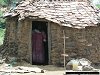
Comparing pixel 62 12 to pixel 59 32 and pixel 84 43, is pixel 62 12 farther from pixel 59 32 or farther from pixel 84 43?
pixel 84 43

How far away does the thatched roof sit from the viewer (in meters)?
14.4

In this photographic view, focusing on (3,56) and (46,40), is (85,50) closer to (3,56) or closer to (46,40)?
(46,40)

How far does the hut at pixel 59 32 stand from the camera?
14.5 meters

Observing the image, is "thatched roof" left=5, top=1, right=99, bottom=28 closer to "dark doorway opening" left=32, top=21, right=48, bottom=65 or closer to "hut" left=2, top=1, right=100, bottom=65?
"hut" left=2, top=1, right=100, bottom=65

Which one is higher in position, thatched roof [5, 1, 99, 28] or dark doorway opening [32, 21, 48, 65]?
thatched roof [5, 1, 99, 28]

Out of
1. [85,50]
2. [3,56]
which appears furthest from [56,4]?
[3,56]

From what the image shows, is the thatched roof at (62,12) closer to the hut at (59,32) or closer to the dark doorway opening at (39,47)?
the hut at (59,32)

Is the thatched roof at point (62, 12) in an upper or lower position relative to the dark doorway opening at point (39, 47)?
upper

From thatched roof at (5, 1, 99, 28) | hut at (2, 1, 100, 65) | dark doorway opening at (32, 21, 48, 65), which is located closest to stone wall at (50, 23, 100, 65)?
hut at (2, 1, 100, 65)

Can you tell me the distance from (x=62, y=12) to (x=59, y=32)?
1078 millimetres

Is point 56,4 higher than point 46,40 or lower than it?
higher

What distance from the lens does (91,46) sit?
1468 centimetres

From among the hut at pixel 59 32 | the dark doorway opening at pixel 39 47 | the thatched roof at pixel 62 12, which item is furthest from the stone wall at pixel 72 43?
the dark doorway opening at pixel 39 47

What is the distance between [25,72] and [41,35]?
296 centimetres
